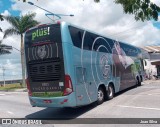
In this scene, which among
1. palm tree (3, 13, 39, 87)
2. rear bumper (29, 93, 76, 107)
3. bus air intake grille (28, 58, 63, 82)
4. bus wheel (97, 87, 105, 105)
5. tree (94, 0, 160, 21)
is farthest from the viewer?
palm tree (3, 13, 39, 87)

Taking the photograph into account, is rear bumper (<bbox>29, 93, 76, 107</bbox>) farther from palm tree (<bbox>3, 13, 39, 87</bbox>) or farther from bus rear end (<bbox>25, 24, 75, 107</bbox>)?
palm tree (<bbox>3, 13, 39, 87</bbox>)

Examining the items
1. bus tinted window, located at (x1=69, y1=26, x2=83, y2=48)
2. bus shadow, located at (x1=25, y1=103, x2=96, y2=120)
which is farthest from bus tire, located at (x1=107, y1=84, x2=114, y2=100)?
bus tinted window, located at (x1=69, y1=26, x2=83, y2=48)

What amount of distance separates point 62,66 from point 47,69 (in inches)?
31.7

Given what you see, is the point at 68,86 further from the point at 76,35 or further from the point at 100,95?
the point at 100,95

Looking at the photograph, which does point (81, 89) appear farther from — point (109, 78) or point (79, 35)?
point (109, 78)

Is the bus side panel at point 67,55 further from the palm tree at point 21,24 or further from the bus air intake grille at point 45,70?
the palm tree at point 21,24

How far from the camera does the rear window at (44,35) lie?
1102cm

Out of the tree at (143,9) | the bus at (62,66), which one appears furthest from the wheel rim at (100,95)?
the tree at (143,9)

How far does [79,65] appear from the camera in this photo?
11.6m

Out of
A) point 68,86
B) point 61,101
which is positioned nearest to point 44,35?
point 68,86

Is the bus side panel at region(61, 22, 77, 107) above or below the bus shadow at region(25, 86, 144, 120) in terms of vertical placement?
above

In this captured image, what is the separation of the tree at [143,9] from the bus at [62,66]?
5.84 metres

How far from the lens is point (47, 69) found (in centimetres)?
1128

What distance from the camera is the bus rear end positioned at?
1078cm
